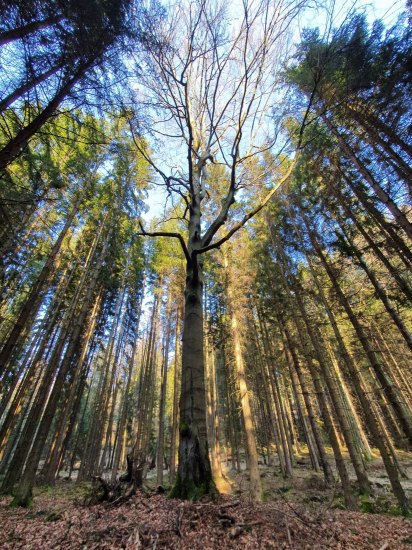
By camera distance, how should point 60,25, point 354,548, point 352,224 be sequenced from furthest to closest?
point 352,224 → point 60,25 → point 354,548

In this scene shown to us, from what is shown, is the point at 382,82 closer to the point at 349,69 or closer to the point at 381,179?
the point at 349,69

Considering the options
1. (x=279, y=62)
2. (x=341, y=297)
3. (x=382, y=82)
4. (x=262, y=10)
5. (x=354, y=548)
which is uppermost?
(x=382, y=82)

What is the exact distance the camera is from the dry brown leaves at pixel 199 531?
2137 mm

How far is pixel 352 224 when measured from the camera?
396 inches

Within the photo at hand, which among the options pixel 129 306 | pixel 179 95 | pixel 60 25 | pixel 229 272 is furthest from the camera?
pixel 129 306

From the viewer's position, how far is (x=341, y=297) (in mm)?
8789

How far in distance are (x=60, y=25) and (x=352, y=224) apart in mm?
10438

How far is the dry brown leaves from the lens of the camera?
7.01ft

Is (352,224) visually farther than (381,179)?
Yes

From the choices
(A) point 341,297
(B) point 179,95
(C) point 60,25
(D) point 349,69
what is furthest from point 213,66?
(A) point 341,297

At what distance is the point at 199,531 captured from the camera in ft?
7.45

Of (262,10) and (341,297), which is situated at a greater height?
(262,10)

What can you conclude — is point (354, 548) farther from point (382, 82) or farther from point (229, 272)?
point (382, 82)

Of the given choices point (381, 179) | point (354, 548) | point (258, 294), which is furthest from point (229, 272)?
point (354, 548)
